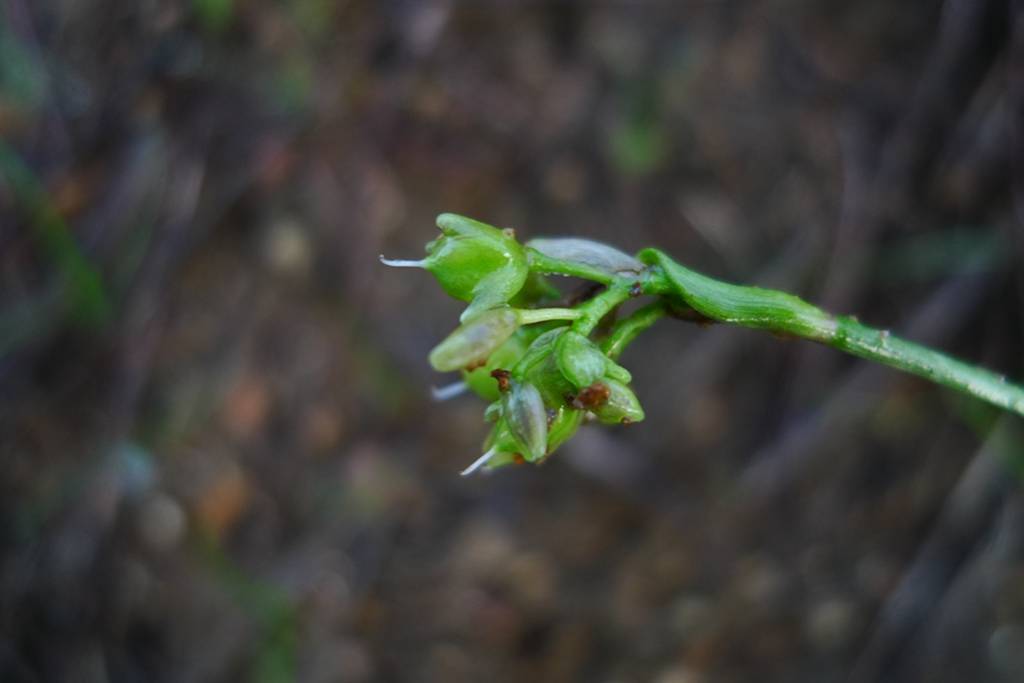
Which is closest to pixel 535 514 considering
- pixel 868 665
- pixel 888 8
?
pixel 868 665

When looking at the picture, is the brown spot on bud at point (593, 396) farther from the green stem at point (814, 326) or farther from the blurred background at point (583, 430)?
the blurred background at point (583, 430)

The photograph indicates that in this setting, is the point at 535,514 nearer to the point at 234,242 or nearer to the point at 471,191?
the point at 471,191

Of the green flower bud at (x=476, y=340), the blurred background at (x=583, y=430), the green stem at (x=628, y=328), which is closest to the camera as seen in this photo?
the green flower bud at (x=476, y=340)

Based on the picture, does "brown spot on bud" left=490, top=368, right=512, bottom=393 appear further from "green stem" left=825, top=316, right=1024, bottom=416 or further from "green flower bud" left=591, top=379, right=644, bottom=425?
"green stem" left=825, top=316, right=1024, bottom=416

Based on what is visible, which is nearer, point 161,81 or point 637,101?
point 161,81

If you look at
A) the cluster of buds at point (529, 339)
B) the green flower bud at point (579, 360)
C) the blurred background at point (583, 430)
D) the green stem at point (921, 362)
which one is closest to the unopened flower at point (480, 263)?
the cluster of buds at point (529, 339)

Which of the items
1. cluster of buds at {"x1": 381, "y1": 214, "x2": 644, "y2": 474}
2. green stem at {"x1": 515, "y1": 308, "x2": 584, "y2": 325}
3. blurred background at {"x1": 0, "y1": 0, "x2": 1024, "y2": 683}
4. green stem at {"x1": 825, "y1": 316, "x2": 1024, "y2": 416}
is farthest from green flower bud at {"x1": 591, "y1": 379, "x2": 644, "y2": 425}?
blurred background at {"x1": 0, "y1": 0, "x2": 1024, "y2": 683}

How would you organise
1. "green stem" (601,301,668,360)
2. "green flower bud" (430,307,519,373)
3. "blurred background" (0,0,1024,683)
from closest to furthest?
1. "green flower bud" (430,307,519,373)
2. "green stem" (601,301,668,360)
3. "blurred background" (0,0,1024,683)
